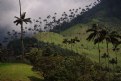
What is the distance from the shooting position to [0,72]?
251ft

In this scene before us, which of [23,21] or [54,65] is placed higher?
[23,21]

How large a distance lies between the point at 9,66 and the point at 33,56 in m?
30.8

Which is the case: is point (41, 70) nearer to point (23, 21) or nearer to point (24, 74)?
point (24, 74)

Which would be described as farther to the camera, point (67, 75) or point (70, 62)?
point (70, 62)

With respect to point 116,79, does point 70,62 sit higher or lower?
higher

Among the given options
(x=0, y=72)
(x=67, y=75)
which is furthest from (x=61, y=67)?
(x=0, y=72)

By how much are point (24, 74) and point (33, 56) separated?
38.4 metres

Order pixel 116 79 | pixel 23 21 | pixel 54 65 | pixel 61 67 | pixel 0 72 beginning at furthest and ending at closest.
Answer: pixel 116 79 → pixel 23 21 → pixel 54 65 → pixel 61 67 → pixel 0 72

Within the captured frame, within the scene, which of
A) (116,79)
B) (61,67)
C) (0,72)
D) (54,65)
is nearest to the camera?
(0,72)

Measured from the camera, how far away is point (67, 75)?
8094cm

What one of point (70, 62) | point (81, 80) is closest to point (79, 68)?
point (70, 62)

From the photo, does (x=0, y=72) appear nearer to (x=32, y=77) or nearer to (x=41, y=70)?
(x=32, y=77)

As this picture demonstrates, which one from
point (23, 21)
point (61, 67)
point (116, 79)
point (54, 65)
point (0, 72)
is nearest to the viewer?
point (0, 72)

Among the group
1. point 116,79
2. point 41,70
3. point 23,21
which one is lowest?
point 116,79
